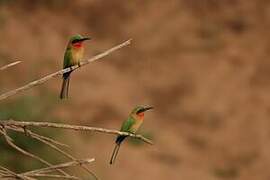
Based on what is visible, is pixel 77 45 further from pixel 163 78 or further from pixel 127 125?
pixel 163 78

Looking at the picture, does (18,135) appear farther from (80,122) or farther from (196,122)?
(196,122)

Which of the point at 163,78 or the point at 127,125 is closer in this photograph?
the point at 127,125

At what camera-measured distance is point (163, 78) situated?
11.9 metres

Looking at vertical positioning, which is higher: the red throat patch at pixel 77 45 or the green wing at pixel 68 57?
the red throat patch at pixel 77 45

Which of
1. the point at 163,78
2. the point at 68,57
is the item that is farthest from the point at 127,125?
the point at 163,78

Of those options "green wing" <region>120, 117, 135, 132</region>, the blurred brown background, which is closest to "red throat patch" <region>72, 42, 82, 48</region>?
"green wing" <region>120, 117, 135, 132</region>

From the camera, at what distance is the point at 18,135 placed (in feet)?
26.8

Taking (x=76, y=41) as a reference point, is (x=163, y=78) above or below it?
above

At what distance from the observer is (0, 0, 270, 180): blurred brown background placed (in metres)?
10.3

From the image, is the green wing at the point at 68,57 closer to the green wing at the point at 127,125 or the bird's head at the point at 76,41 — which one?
the bird's head at the point at 76,41

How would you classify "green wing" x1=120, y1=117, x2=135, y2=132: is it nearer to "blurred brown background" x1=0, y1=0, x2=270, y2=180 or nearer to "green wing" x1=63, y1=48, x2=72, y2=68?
"green wing" x1=63, y1=48, x2=72, y2=68

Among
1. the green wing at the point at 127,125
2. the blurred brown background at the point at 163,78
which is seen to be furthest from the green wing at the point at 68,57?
the blurred brown background at the point at 163,78

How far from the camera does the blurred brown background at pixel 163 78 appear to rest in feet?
33.8

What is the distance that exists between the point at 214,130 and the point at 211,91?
A: 886mm
